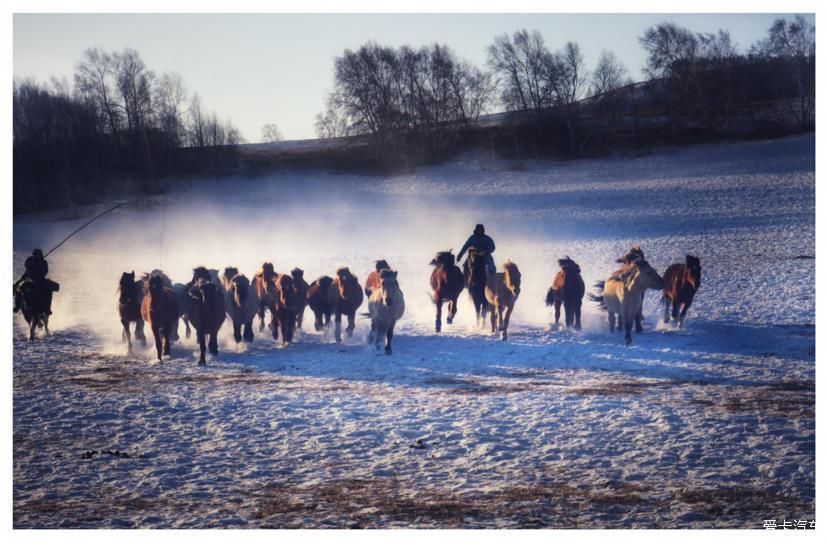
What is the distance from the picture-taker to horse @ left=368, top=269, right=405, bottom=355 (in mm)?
13906

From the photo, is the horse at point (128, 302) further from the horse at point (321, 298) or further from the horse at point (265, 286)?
the horse at point (321, 298)

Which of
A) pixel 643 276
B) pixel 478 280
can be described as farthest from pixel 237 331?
pixel 643 276

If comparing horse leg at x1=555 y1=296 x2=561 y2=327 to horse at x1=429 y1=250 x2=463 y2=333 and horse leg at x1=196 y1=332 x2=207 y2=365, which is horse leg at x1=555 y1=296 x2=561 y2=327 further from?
horse leg at x1=196 y1=332 x2=207 y2=365

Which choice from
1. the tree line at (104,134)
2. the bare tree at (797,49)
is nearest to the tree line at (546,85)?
the bare tree at (797,49)

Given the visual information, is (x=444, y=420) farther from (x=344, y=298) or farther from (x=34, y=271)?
(x=34, y=271)

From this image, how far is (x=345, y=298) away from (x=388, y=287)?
153 centimetres

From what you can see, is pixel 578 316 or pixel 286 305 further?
pixel 578 316

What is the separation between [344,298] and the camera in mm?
15211

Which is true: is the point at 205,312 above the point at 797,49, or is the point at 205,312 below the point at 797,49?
below

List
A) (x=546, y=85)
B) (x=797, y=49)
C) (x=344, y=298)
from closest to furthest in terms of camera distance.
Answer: (x=344, y=298), (x=797, y=49), (x=546, y=85)

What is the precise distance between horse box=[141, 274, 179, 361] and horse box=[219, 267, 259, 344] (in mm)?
1079

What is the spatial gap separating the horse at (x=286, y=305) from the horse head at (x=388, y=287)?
1.88 meters

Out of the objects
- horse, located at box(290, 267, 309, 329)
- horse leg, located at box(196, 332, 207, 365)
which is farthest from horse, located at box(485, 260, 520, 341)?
horse leg, located at box(196, 332, 207, 365)

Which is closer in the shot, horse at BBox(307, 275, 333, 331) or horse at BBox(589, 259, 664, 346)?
horse at BBox(589, 259, 664, 346)
